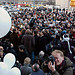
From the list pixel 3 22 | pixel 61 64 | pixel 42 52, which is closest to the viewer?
pixel 3 22

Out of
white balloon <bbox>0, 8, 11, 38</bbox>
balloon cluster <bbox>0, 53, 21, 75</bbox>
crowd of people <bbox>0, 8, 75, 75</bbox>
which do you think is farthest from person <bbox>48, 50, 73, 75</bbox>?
white balloon <bbox>0, 8, 11, 38</bbox>

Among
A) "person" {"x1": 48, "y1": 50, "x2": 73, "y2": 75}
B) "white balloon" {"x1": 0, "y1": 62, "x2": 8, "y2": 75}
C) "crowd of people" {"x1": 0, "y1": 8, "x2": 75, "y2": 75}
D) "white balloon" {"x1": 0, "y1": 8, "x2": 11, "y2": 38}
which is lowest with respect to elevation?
"crowd of people" {"x1": 0, "y1": 8, "x2": 75, "y2": 75}

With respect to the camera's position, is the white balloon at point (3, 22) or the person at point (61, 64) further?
the person at point (61, 64)

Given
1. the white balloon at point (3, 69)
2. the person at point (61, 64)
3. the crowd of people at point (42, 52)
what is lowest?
the crowd of people at point (42, 52)

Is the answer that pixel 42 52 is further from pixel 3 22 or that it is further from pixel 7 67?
pixel 3 22

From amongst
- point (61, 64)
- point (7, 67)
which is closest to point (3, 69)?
point (7, 67)

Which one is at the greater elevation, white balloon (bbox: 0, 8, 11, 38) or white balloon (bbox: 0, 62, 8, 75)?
white balloon (bbox: 0, 8, 11, 38)

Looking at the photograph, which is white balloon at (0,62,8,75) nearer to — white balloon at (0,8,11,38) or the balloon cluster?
the balloon cluster

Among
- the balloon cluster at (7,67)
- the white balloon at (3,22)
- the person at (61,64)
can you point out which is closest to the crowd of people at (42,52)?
the person at (61,64)

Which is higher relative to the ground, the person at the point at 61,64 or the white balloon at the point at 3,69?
the white balloon at the point at 3,69

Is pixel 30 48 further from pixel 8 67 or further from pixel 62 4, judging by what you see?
pixel 62 4

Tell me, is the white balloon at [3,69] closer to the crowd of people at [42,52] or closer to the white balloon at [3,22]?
the white balloon at [3,22]

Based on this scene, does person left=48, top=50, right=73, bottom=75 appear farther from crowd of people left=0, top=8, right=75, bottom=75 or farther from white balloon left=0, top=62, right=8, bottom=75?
white balloon left=0, top=62, right=8, bottom=75

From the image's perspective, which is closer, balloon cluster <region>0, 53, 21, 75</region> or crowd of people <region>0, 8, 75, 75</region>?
balloon cluster <region>0, 53, 21, 75</region>
